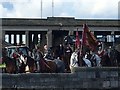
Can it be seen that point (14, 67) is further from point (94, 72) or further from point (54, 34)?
point (54, 34)

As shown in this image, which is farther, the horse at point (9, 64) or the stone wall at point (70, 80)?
the horse at point (9, 64)

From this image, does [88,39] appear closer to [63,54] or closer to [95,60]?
[95,60]

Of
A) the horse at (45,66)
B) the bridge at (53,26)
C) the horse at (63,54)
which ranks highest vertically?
the bridge at (53,26)

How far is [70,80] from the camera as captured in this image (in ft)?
51.3

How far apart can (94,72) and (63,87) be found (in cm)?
131

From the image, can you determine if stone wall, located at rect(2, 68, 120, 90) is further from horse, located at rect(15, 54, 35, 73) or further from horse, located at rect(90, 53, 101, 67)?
horse, located at rect(90, 53, 101, 67)

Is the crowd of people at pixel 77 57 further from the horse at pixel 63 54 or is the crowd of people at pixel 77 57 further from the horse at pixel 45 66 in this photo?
the horse at pixel 45 66

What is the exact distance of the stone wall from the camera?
15.4 metres

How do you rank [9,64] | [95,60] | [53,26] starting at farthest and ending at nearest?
[53,26] < [95,60] < [9,64]

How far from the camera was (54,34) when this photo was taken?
59.3 metres

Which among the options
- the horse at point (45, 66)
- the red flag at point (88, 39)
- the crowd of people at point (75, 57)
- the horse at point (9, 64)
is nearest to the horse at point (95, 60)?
the crowd of people at point (75, 57)

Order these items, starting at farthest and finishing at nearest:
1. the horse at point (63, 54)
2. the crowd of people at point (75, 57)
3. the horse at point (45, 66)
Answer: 1. the horse at point (63, 54)
2. the crowd of people at point (75, 57)
3. the horse at point (45, 66)

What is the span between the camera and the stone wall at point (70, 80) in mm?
15352

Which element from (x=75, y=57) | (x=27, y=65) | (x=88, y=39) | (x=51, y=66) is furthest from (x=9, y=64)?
(x=88, y=39)
